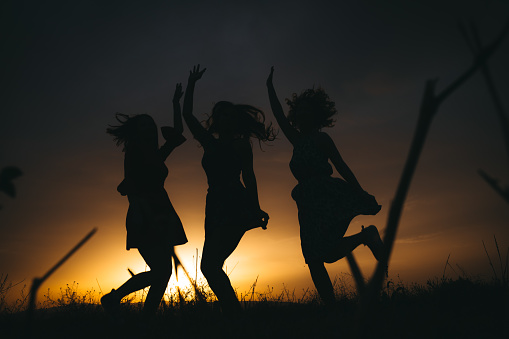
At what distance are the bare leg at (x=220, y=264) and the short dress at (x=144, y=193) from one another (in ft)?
1.39

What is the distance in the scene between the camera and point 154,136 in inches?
192

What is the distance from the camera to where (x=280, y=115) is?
5.37 m

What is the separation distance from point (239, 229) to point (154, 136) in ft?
5.02

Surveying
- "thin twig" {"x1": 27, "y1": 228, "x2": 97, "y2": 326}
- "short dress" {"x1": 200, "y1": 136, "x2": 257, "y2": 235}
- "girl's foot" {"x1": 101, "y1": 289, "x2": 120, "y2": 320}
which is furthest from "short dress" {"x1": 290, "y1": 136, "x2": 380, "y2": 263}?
"thin twig" {"x1": 27, "y1": 228, "x2": 97, "y2": 326}

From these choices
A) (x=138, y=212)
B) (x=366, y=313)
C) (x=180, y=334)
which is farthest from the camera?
(x=138, y=212)

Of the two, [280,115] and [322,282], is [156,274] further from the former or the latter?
[280,115]

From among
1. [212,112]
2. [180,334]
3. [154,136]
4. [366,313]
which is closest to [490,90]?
[366,313]

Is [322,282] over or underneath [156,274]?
underneath

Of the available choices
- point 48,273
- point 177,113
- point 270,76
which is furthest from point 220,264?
point 48,273

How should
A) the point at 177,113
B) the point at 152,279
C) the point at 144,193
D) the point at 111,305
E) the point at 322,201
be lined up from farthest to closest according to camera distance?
the point at 177,113, the point at 322,201, the point at 144,193, the point at 152,279, the point at 111,305

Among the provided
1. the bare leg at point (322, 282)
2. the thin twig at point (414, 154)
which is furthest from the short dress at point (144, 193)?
the thin twig at point (414, 154)

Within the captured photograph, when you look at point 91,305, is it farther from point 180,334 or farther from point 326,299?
point 326,299

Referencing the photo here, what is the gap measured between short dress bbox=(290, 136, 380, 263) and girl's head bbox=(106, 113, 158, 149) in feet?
6.02

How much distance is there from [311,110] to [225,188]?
1756mm
